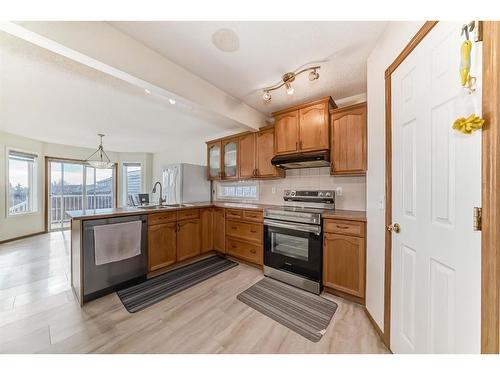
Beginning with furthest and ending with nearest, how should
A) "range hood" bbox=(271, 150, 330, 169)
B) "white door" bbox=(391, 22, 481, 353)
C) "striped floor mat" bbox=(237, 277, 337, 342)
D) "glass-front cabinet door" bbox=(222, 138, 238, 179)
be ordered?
"glass-front cabinet door" bbox=(222, 138, 238, 179) → "range hood" bbox=(271, 150, 330, 169) → "striped floor mat" bbox=(237, 277, 337, 342) → "white door" bbox=(391, 22, 481, 353)

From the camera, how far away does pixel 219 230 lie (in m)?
3.16

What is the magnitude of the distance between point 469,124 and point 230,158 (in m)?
3.09

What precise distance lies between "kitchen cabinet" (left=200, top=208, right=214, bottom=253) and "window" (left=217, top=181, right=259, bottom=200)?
70 centimetres

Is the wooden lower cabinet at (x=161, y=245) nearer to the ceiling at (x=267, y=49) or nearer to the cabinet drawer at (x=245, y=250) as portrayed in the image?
the cabinet drawer at (x=245, y=250)

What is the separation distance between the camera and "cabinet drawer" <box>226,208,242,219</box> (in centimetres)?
289

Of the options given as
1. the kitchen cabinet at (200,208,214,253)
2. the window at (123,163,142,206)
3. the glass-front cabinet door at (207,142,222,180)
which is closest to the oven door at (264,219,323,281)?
the kitchen cabinet at (200,208,214,253)

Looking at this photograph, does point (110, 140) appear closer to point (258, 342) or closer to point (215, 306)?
point (215, 306)

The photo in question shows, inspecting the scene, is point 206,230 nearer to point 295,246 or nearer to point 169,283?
point 169,283

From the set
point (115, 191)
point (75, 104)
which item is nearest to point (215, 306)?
point (75, 104)

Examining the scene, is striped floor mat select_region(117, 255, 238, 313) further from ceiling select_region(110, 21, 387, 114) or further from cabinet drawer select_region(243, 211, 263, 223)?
ceiling select_region(110, 21, 387, 114)

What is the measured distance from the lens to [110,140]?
459 cm

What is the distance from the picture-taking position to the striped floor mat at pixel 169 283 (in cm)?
193

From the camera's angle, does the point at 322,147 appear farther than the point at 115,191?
No

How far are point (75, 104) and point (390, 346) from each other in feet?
14.3
